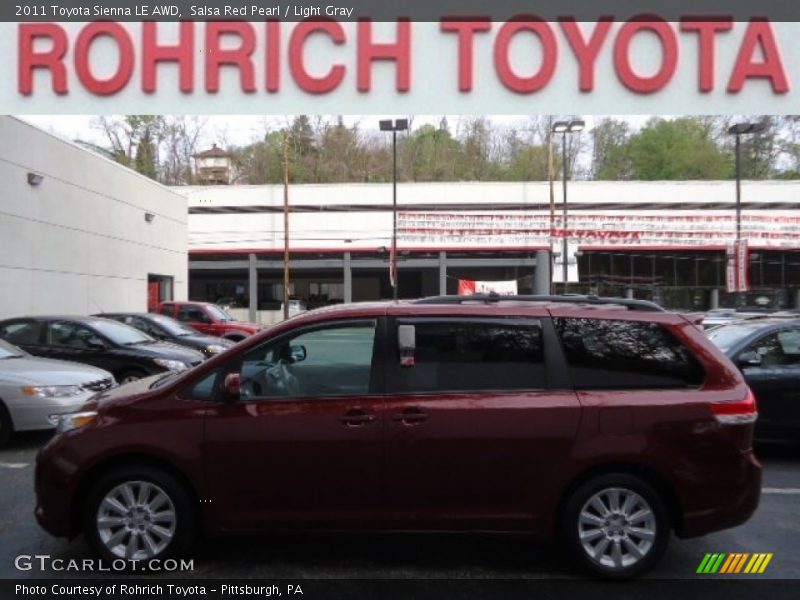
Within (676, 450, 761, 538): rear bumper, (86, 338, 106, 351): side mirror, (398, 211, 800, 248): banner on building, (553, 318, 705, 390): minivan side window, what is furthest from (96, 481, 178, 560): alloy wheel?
(398, 211, 800, 248): banner on building

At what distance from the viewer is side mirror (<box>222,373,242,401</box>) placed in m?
4.09

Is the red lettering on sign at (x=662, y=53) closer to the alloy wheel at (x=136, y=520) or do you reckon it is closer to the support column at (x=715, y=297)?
the alloy wheel at (x=136, y=520)

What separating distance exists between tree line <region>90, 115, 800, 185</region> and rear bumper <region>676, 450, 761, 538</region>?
175ft

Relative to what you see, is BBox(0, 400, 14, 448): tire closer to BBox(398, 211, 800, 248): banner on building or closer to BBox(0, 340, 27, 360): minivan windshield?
BBox(0, 340, 27, 360): minivan windshield

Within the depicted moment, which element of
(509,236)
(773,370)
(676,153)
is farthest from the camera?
(676,153)

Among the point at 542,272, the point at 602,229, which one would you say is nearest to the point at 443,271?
the point at 542,272

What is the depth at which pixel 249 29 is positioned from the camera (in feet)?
18.7

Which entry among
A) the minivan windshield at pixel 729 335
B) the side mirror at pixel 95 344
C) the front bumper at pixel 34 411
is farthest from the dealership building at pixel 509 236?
the front bumper at pixel 34 411

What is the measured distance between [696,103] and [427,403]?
3.74m

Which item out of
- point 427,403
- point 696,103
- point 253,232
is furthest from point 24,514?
point 253,232

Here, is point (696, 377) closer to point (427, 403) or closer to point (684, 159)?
point (427, 403)

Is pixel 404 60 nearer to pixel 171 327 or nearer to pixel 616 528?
pixel 616 528

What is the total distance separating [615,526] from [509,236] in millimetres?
32547

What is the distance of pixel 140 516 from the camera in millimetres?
4133
